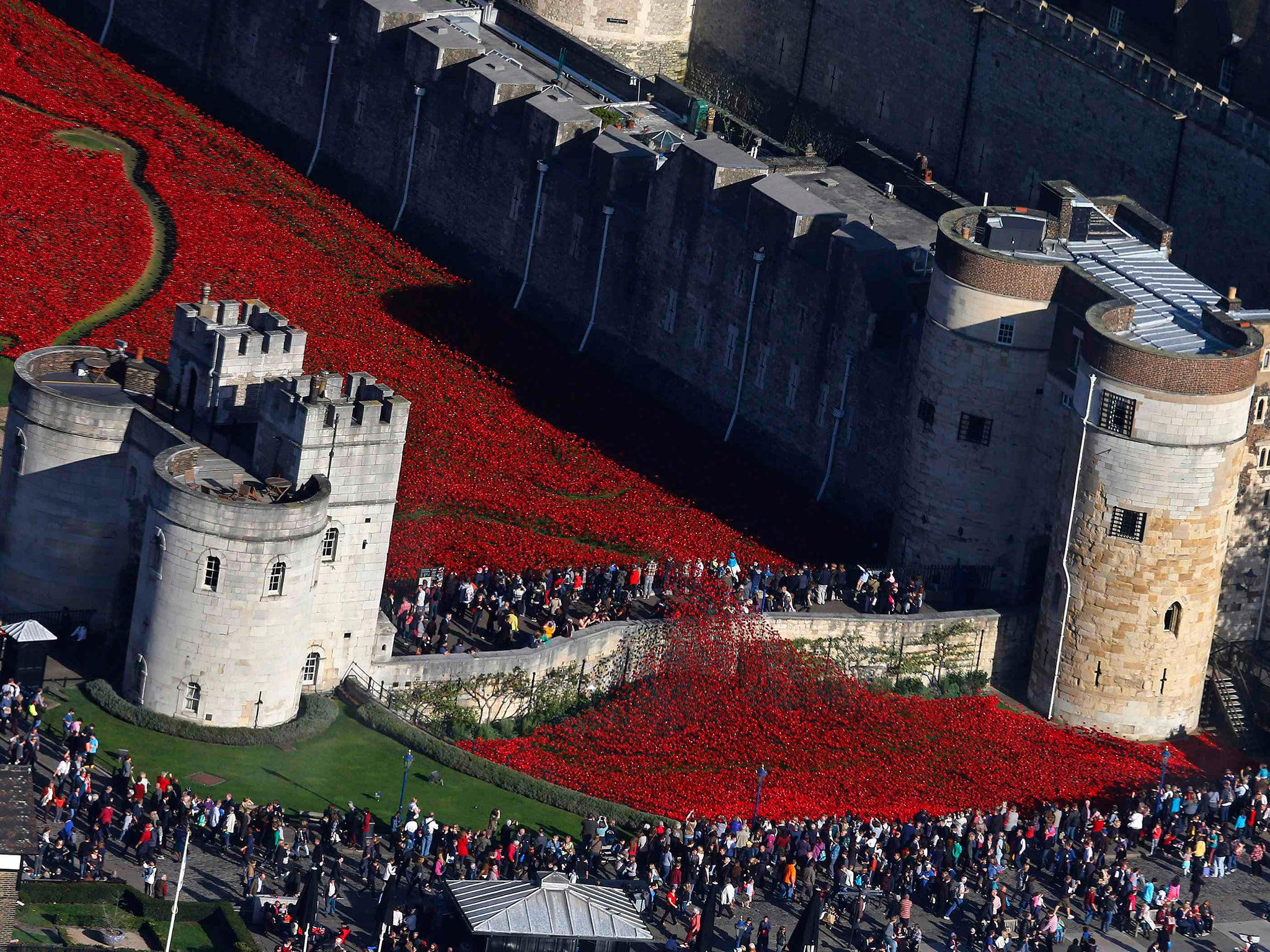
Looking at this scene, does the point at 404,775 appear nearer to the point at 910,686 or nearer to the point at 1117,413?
the point at 910,686

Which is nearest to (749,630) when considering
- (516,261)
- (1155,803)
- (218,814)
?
(1155,803)

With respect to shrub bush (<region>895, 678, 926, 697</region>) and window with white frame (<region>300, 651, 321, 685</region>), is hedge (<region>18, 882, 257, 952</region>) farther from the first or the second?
shrub bush (<region>895, 678, 926, 697</region>)

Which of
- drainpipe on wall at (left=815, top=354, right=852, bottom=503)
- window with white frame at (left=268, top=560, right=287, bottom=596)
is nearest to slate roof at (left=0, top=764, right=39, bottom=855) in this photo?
window with white frame at (left=268, top=560, right=287, bottom=596)

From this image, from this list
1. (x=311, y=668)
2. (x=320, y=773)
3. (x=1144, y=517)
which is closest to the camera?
(x=320, y=773)

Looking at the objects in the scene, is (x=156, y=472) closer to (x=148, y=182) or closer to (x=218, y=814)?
(x=218, y=814)

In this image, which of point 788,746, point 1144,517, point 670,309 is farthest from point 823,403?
point 788,746

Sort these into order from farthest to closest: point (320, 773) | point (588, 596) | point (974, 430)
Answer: point (974, 430) < point (588, 596) < point (320, 773)

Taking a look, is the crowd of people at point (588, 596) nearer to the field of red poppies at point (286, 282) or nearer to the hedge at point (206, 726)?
the field of red poppies at point (286, 282)
